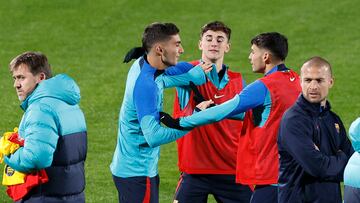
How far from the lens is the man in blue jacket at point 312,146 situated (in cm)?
811

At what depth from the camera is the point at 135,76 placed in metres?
8.99

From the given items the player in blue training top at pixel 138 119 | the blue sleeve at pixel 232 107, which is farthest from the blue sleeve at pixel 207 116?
the player in blue training top at pixel 138 119

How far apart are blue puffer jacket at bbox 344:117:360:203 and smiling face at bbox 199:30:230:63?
2.66m

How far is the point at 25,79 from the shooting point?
8.44 m

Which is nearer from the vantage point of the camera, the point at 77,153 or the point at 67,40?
the point at 77,153

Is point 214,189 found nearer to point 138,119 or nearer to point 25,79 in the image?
point 138,119

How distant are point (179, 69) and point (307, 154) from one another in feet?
6.47

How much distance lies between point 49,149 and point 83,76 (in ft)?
35.2

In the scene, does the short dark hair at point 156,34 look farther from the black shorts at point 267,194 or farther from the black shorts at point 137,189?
the black shorts at point 267,194

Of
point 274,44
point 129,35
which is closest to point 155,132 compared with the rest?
point 274,44

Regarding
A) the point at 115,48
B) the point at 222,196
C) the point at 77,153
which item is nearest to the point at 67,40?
the point at 115,48

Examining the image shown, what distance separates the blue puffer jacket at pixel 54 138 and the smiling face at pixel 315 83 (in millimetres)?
1863

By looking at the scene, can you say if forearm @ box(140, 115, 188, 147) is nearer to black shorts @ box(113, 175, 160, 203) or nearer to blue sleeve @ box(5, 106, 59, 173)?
black shorts @ box(113, 175, 160, 203)

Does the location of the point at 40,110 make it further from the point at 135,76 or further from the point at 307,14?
the point at 307,14
